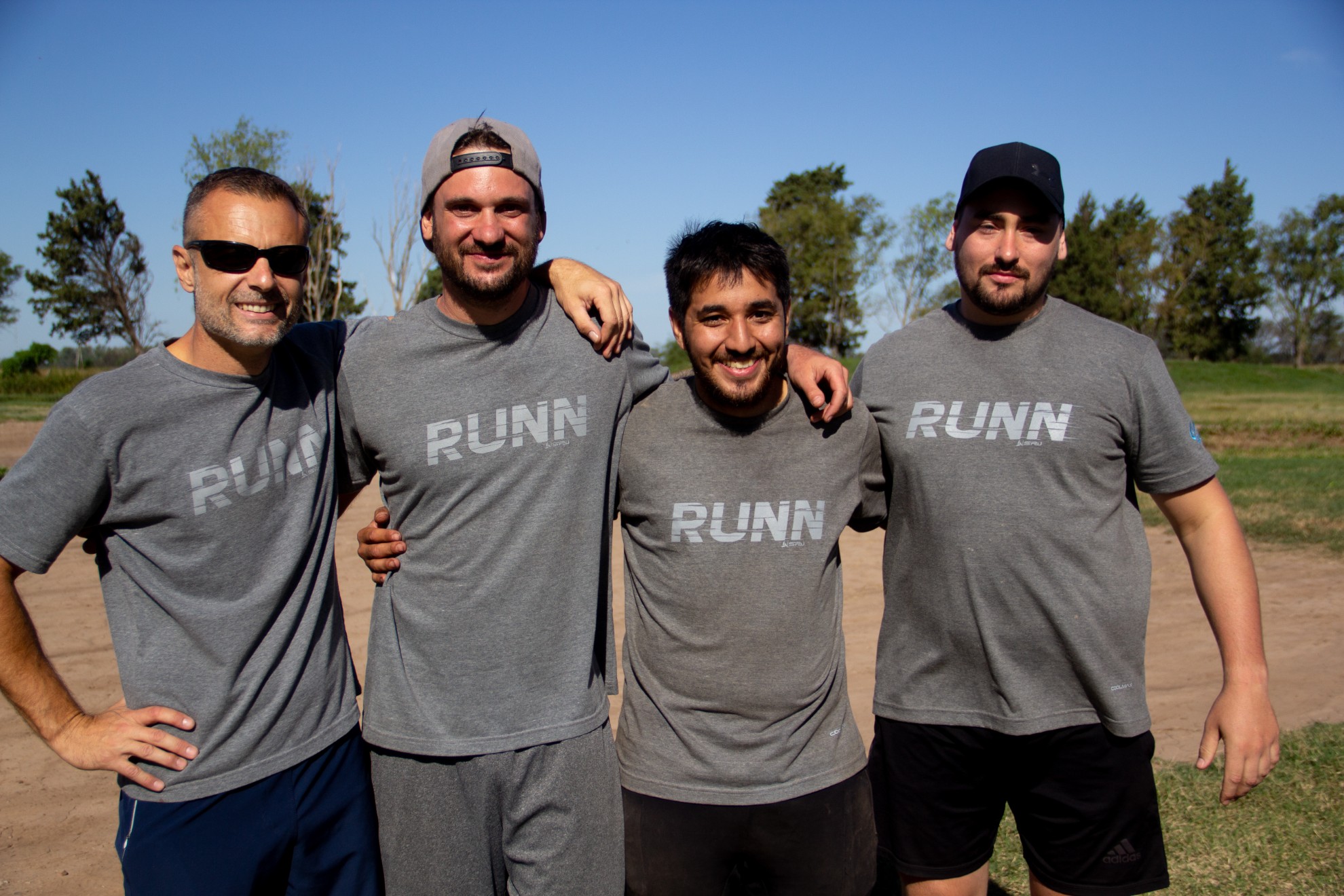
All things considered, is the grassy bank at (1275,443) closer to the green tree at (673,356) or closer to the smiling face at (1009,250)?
the smiling face at (1009,250)

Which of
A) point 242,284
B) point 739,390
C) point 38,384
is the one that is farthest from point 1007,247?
point 38,384

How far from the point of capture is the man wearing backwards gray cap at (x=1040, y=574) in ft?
8.96

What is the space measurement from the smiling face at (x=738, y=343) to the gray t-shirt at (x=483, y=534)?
346 millimetres

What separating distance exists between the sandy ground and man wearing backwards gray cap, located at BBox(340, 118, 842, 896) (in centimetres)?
238

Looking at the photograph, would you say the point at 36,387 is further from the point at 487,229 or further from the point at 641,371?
the point at 641,371

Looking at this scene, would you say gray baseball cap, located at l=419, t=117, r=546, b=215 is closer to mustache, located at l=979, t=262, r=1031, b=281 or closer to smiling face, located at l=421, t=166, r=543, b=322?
smiling face, located at l=421, t=166, r=543, b=322

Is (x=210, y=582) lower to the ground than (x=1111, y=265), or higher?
lower

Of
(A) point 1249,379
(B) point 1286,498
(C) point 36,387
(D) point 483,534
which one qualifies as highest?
(A) point 1249,379

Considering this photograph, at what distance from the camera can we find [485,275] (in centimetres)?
266

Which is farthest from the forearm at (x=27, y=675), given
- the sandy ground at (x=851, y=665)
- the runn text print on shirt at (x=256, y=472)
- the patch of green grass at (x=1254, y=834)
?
the patch of green grass at (x=1254, y=834)

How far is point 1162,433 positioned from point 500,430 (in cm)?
196

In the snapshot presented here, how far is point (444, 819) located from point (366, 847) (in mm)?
267

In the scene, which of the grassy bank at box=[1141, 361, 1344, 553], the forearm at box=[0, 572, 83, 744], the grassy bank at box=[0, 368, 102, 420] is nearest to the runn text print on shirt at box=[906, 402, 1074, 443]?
the forearm at box=[0, 572, 83, 744]

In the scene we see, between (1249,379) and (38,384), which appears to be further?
(1249,379)
